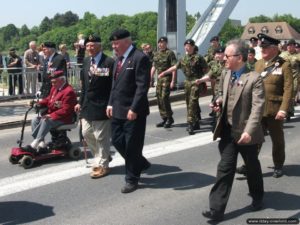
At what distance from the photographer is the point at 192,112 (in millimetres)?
9703

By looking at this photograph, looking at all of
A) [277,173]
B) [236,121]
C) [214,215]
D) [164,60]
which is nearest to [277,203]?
[214,215]

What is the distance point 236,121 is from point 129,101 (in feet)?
5.00

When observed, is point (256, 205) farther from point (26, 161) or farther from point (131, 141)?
point (26, 161)

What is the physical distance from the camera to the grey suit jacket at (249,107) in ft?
15.8

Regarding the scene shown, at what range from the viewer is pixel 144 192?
595 cm

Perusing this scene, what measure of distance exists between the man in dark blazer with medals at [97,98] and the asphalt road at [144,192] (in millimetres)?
296

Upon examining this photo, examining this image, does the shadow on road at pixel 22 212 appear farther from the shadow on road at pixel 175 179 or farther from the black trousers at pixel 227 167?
the black trousers at pixel 227 167

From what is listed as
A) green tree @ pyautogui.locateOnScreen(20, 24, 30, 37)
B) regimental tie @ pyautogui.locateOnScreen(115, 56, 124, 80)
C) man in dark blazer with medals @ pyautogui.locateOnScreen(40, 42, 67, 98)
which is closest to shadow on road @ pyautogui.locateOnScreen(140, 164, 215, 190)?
regimental tie @ pyautogui.locateOnScreen(115, 56, 124, 80)

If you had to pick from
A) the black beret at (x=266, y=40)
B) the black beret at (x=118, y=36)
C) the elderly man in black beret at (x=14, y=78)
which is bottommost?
the elderly man in black beret at (x=14, y=78)

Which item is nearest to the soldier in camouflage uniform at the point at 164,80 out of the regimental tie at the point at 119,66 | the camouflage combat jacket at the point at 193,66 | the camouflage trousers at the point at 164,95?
the camouflage trousers at the point at 164,95

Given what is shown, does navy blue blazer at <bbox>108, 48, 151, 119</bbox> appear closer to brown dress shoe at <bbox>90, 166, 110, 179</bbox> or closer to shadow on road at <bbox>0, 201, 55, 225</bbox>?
brown dress shoe at <bbox>90, 166, 110, 179</bbox>

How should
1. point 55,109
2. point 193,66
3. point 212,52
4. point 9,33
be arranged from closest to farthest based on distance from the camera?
point 55,109, point 193,66, point 212,52, point 9,33

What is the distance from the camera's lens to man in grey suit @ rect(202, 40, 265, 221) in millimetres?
4840

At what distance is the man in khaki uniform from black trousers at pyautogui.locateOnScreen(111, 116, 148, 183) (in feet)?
5.69
